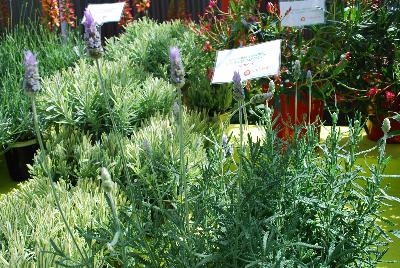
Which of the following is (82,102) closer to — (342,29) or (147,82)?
(147,82)

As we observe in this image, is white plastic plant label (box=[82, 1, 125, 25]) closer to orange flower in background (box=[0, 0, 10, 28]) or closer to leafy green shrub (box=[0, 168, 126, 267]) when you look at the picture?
leafy green shrub (box=[0, 168, 126, 267])

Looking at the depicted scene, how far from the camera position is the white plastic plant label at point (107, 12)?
252 cm

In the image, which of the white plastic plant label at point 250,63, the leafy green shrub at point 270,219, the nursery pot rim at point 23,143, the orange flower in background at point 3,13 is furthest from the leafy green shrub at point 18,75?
the orange flower in background at point 3,13

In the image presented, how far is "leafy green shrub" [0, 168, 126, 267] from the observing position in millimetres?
974

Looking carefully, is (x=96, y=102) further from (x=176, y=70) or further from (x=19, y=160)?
(x=176, y=70)

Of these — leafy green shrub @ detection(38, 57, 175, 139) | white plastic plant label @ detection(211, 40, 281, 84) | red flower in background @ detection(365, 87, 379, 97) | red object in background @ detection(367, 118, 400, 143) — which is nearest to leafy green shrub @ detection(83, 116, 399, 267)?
white plastic plant label @ detection(211, 40, 281, 84)

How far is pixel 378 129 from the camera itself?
2.17m

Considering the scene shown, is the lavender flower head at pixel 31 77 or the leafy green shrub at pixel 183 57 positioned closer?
the lavender flower head at pixel 31 77

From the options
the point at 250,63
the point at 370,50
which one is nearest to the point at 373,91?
the point at 370,50

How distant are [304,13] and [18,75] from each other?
4.73 feet

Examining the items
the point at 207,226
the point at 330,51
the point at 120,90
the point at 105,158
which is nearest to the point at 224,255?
the point at 207,226

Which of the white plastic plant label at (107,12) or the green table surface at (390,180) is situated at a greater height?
the white plastic plant label at (107,12)

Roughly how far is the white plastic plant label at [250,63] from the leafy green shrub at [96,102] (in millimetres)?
540

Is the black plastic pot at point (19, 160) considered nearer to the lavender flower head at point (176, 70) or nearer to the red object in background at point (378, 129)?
the red object in background at point (378, 129)
